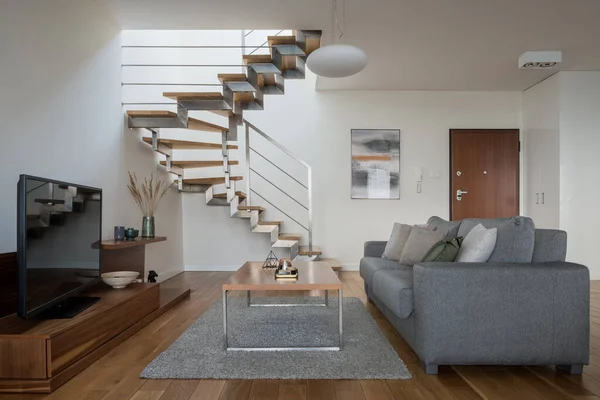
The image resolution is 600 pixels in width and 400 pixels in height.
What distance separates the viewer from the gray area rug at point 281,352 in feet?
7.32

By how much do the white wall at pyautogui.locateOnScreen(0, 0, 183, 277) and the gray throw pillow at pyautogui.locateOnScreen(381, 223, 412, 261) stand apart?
8.60 feet

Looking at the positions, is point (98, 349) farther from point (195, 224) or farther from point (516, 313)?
point (195, 224)

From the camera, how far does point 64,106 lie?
3281mm

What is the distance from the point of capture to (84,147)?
3.56m

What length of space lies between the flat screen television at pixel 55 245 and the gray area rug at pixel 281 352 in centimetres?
68

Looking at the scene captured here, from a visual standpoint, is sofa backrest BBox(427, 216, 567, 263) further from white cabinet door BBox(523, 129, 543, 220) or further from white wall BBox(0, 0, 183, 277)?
white cabinet door BBox(523, 129, 543, 220)

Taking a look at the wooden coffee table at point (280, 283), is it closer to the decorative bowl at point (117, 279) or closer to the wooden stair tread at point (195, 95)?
the decorative bowl at point (117, 279)

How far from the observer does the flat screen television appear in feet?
6.77

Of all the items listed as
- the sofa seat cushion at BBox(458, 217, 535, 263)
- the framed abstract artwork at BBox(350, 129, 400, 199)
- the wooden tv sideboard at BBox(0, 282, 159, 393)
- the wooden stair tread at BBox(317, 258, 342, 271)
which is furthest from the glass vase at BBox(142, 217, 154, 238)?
the sofa seat cushion at BBox(458, 217, 535, 263)

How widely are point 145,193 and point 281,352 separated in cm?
279

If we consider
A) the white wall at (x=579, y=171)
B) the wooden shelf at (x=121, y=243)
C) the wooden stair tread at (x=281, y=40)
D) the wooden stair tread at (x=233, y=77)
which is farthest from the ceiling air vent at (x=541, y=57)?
the wooden shelf at (x=121, y=243)

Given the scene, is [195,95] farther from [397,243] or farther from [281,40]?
[397,243]

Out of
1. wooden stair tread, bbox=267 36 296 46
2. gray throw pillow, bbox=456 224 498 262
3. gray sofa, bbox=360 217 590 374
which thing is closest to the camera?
gray sofa, bbox=360 217 590 374

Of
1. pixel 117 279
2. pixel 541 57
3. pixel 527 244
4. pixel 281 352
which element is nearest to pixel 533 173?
pixel 541 57
